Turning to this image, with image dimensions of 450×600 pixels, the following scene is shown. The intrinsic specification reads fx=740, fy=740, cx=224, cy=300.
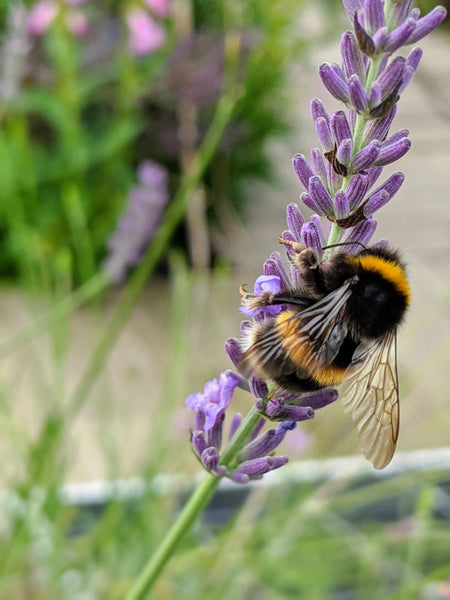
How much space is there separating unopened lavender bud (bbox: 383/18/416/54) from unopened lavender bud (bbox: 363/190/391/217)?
0.07 metres

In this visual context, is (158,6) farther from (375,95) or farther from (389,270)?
(375,95)

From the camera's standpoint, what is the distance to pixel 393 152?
0.34 m

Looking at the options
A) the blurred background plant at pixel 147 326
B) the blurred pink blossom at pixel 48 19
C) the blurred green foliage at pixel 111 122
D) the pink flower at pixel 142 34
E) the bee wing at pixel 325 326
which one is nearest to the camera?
the bee wing at pixel 325 326

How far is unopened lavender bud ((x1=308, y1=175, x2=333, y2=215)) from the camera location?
0.35 m

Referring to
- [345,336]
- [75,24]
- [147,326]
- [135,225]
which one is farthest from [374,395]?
[147,326]

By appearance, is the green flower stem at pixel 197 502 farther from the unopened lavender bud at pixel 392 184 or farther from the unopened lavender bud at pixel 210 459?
the unopened lavender bud at pixel 392 184

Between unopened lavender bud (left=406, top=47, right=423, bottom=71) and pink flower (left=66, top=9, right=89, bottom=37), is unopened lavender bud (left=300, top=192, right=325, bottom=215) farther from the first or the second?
pink flower (left=66, top=9, right=89, bottom=37)

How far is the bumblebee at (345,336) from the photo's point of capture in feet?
1.30

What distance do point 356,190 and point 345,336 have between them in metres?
0.14

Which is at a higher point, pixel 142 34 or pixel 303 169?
pixel 142 34

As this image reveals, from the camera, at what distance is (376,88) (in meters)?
0.32

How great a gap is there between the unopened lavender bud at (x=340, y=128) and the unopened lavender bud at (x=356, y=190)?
0.02 metres

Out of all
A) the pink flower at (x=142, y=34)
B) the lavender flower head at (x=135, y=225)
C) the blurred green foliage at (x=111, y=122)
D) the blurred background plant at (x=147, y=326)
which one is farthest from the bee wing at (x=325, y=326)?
the pink flower at (x=142, y=34)

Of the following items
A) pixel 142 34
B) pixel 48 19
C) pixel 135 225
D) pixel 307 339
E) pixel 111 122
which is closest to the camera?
pixel 307 339
